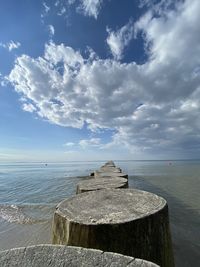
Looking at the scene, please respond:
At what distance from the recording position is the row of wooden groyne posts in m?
1.34

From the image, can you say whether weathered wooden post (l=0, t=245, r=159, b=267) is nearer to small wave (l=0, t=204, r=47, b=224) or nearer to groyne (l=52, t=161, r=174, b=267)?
groyne (l=52, t=161, r=174, b=267)

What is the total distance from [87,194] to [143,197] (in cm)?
74

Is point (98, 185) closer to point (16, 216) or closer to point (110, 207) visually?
point (110, 207)

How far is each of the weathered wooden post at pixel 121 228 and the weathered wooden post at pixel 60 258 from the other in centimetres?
49

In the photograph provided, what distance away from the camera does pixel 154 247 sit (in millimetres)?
1944

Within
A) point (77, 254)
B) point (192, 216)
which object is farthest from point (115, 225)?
point (192, 216)

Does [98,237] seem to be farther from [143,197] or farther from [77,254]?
[143,197]

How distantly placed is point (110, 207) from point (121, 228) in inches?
22.0

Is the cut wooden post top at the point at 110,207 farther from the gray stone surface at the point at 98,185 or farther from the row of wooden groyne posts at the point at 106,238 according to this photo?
the gray stone surface at the point at 98,185

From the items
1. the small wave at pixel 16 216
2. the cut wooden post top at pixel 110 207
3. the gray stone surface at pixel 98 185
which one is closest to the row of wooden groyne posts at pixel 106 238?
the cut wooden post top at pixel 110 207

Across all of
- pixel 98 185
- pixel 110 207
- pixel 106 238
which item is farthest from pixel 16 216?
pixel 106 238

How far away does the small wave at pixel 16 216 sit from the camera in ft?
20.9

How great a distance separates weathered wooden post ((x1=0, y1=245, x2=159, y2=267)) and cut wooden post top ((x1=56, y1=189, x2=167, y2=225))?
556 mm

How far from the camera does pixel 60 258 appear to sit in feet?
4.45
